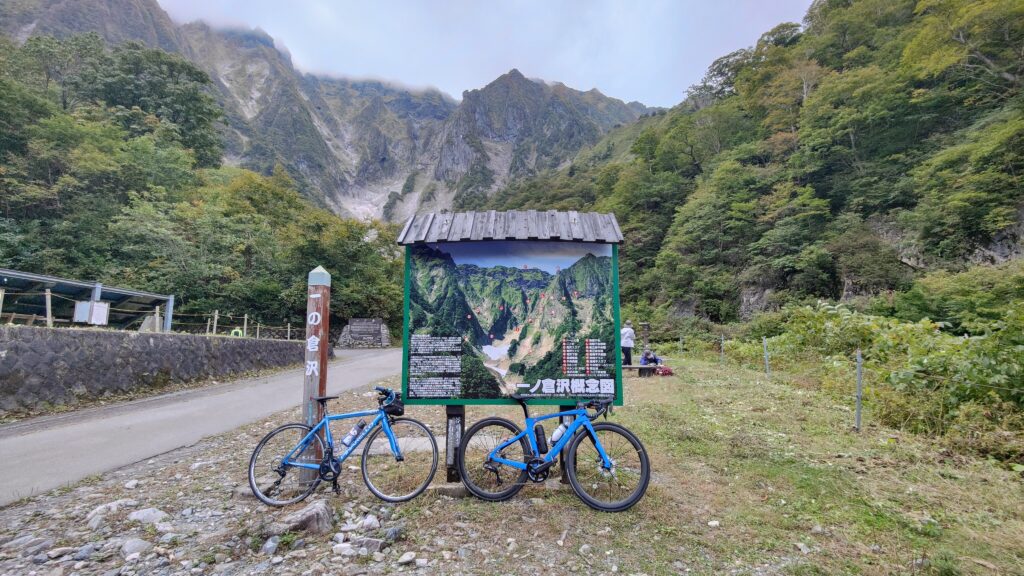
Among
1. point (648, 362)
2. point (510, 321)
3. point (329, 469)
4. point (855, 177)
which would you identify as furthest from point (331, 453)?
point (855, 177)

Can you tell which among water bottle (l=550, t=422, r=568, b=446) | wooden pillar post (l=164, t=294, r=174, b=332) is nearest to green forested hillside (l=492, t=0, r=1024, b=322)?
water bottle (l=550, t=422, r=568, b=446)

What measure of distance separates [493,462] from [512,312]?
1429 mm

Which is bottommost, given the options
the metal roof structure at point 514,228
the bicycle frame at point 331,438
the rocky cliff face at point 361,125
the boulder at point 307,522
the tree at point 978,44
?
the boulder at point 307,522

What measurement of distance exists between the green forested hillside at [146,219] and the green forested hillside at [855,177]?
22.1m

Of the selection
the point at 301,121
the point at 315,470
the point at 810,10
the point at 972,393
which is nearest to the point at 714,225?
the point at 972,393

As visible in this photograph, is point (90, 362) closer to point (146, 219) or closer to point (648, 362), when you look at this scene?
A: point (648, 362)

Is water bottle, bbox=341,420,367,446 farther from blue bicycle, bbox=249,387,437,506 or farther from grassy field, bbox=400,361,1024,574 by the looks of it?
grassy field, bbox=400,361,1024,574

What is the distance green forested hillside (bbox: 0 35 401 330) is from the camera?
2111 cm

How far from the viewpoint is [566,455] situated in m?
3.67

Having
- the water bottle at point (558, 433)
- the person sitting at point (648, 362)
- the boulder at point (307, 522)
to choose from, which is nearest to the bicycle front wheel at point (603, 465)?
the water bottle at point (558, 433)

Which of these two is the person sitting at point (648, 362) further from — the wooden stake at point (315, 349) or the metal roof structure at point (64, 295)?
the metal roof structure at point (64, 295)

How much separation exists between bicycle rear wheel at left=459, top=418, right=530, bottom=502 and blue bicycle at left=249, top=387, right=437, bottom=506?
1.21 feet

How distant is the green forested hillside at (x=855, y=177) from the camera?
52.1 feet

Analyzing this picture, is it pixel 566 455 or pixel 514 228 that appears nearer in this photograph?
pixel 566 455
